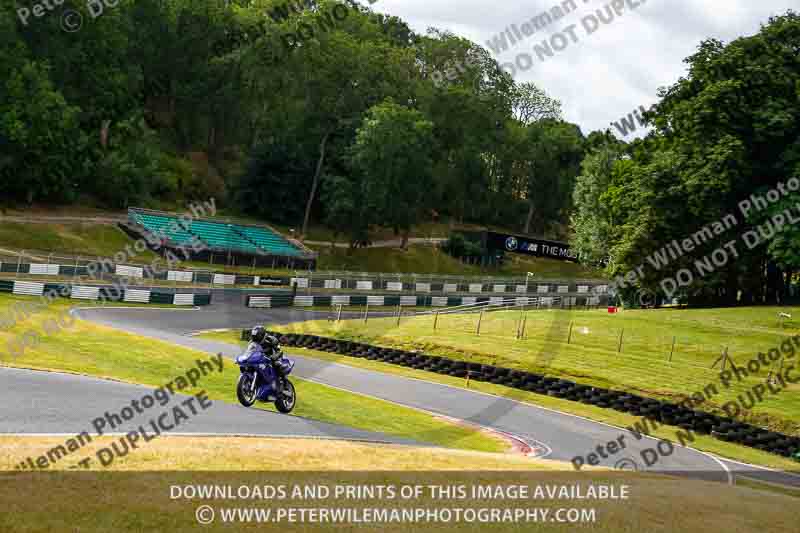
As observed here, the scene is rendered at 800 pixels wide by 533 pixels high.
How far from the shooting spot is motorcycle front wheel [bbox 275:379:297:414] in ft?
59.5

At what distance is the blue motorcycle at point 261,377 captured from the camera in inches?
687

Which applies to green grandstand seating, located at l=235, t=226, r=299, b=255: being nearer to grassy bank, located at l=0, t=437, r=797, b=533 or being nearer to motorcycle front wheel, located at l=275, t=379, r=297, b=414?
motorcycle front wheel, located at l=275, t=379, r=297, b=414

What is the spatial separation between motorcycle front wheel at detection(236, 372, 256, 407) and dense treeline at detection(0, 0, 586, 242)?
4655cm

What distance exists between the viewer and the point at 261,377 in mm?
17828

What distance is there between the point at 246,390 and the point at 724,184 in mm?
36691

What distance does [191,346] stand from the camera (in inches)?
1222

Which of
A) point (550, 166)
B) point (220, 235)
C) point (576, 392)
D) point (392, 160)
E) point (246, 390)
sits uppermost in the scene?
point (550, 166)

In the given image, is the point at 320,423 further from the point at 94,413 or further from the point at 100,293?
the point at 100,293

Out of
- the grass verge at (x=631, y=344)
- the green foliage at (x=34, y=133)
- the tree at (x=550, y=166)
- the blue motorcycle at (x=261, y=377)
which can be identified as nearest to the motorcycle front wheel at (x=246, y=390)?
the blue motorcycle at (x=261, y=377)

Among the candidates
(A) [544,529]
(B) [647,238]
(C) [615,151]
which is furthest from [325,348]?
(C) [615,151]

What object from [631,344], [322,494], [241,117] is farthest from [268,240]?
[322,494]

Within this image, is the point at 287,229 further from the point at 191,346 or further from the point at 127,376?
the point at 127,376

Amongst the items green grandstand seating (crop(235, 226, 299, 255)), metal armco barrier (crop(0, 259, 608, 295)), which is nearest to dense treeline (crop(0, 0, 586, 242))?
green grandstand seating (crop(235, 226, 299, 255))

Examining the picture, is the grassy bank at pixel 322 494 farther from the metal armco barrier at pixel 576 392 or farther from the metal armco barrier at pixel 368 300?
the metal armco barrier at pixel 368 300
